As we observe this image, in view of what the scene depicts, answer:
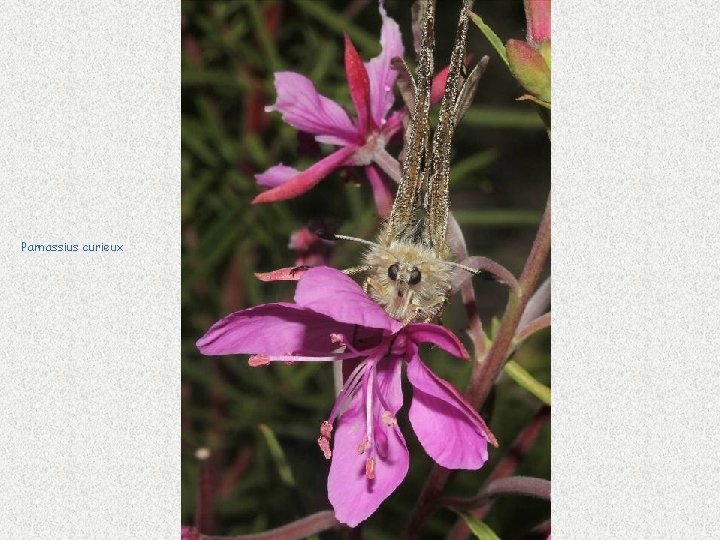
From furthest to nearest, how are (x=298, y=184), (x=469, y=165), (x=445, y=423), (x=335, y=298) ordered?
(x=469, y=165) → (x=298, y=184) → (x=445, y=423) → (x=335, y=298)

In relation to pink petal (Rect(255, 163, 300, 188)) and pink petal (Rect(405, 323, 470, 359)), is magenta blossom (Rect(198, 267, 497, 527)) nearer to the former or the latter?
pink petal (Rect(405, 323, 470, 359))

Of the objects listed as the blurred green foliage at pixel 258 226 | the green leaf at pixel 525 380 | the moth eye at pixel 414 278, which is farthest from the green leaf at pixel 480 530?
the blurred green foliage at pixel 258 226

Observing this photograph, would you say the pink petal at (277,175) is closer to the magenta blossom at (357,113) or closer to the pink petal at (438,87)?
the magenta blossom at (357,113)

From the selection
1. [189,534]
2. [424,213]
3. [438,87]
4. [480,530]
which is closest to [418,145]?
[424,213]

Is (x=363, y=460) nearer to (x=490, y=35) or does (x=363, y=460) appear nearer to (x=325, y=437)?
(x=325, y=437)

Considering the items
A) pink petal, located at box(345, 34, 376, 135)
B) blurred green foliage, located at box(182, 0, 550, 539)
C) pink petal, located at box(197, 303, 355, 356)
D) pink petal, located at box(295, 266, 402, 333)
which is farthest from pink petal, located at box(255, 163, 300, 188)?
blurred green foliage, located at box(182, 0, 550, 539)

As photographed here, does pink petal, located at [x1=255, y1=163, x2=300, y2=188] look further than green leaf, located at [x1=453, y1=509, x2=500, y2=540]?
Yes
